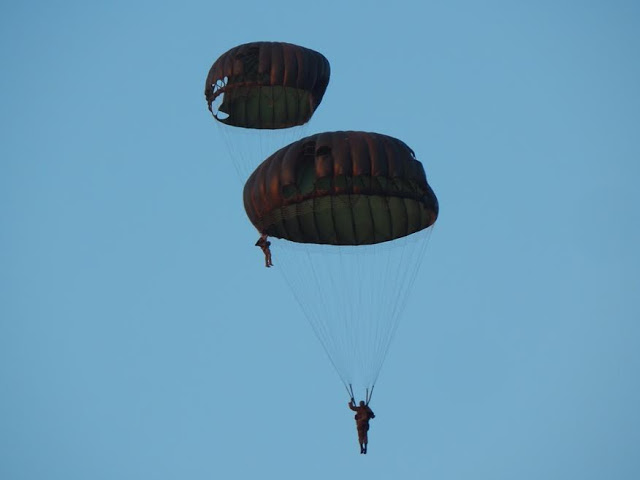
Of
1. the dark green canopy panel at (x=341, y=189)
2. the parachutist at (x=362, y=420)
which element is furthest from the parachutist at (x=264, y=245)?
the parachutist at (x=362, y=420)

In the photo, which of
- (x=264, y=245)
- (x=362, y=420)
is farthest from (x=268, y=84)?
(x=362, y=420)

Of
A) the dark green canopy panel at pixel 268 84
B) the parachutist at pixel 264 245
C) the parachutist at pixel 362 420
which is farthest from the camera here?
the dark green canopy panel at pixel 268 84

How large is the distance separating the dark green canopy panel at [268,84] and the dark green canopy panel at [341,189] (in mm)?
7560

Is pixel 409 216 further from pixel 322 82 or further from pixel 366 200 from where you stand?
pixel 322 82


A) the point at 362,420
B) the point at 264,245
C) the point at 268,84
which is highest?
the point at 268,84

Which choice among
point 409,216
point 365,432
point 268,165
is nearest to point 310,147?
point 268,165

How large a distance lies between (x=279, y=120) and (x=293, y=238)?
9362 mm

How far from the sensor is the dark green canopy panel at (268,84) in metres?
44.1

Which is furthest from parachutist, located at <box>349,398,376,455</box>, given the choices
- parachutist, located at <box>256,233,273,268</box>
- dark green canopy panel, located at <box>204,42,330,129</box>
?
dark green canopy panel, located at <box>204,42,330,129</box>

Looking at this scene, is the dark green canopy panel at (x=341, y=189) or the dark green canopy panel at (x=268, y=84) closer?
the dark green canopy panel at (x=341, y=189)

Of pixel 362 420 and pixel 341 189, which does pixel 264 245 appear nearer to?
pixel 341 189

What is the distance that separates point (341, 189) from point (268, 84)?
9.63m

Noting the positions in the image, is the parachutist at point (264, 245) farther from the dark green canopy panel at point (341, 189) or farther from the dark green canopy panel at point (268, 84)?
the dark green canopy panel at point (268, 84)

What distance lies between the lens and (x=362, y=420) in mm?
34656
